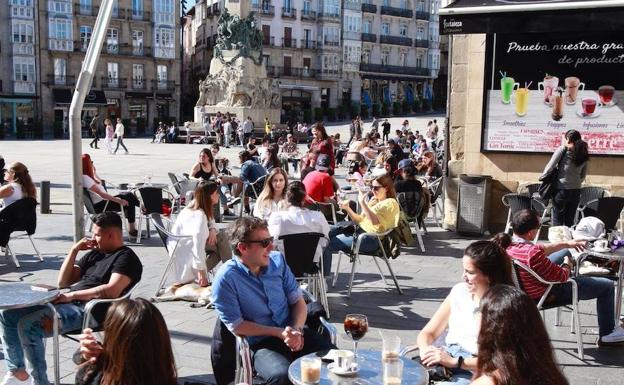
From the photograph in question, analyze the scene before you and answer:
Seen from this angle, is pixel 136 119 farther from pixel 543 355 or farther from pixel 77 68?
pixel 543 355

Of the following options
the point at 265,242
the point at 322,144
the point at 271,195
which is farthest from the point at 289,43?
the point at 265,242

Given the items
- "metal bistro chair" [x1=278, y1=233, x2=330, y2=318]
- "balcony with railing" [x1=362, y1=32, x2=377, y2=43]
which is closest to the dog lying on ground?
"metal bistro chair" [x1=278, y1=233, x2=330, y2=318]

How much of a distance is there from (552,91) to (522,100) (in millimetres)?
433

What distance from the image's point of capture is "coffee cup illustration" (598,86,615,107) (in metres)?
9.62

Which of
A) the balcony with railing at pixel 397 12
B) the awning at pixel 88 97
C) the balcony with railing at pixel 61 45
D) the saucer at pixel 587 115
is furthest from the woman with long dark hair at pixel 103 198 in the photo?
the balcony with railing at pixel 397 12

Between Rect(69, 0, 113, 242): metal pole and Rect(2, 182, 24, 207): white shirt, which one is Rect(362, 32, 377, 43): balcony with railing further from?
Rect(69, 0, 113, 242): metal pole

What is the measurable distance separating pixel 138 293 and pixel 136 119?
157ft

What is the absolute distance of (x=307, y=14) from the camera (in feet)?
211

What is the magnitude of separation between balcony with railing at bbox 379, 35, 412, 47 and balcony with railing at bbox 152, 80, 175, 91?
22.7m

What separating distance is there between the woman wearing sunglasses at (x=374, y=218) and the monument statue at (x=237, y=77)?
100ft

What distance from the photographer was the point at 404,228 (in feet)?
24.1

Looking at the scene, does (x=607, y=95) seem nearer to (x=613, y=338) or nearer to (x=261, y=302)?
(x=613, y=338)

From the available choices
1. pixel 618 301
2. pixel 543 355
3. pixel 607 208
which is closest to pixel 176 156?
pixel 607 208

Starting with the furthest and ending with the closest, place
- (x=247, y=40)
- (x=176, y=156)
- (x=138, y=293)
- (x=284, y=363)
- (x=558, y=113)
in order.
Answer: (x=247, y=40), (x=176, y=156), (x=558, y=113), (x=138, y=293), (x=284, y=363)
